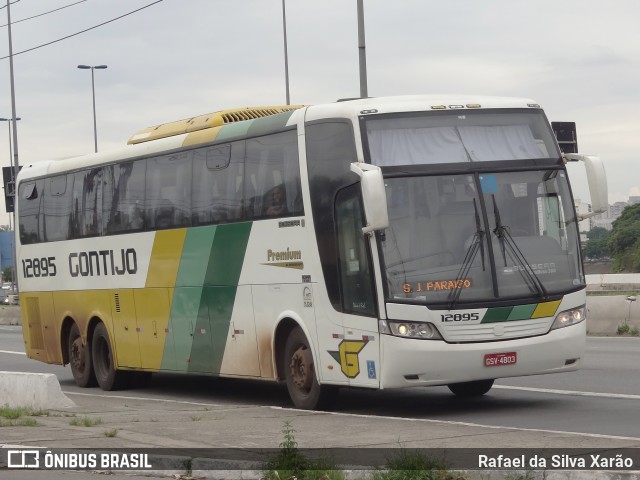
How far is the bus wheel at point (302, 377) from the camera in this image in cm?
1519

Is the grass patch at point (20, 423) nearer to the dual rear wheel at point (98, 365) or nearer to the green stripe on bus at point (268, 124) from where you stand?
the green stripe on bus at point (268, 124)

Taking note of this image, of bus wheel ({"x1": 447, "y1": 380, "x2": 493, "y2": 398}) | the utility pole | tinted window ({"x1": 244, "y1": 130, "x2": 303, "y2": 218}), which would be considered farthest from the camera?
the utility pole

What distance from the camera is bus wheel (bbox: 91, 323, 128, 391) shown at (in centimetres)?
2102

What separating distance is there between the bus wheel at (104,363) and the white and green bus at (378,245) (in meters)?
2.80

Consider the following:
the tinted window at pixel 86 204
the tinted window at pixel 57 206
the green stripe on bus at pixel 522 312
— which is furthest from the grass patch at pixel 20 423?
the tinted window at pixel 57 206

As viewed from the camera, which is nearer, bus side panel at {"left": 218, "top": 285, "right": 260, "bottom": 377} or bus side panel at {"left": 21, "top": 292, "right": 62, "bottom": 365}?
bus side panel at {"left": 218, "top": 285, "right": 260, "bottom": 377}

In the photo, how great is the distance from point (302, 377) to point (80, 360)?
7.39 metres

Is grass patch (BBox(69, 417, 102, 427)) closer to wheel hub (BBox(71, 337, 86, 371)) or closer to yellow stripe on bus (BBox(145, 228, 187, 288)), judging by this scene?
yellow stripe on bus (BBox(145, 228, 187, 288))

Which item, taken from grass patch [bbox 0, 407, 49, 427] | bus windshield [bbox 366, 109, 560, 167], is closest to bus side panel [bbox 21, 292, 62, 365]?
grass patch [bbox 0, 407, 49, 427]

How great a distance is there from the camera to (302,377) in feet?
51.0

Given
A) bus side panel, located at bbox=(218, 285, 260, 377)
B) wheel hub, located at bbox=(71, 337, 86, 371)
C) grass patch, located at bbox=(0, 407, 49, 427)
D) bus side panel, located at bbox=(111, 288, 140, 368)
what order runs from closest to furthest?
grass patch, located at bbox=(0, 407, 49, 427) → bus side panel, located at bbox=(218, 285, 260, 377) → bus side panel, located at bbox=(111, 288, 140, 368) → wheel hub, located at bbox=(71, 337, 86, 371)

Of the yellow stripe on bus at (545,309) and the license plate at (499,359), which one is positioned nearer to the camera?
the license plate at (499,359)

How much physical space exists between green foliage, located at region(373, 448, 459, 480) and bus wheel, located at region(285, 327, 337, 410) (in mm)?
5879

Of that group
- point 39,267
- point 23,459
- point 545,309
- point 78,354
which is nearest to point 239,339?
point 545,309
